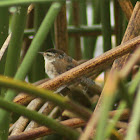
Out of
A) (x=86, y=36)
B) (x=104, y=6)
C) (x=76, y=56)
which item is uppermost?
(x=104, y=6)

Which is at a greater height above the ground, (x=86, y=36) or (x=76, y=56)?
(x=86, y=36)

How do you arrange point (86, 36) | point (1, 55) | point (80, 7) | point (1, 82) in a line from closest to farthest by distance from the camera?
point (1, 82) → point (1, 55) → point (86, 36) → point (80, 7)

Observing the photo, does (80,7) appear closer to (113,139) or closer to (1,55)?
(1,55)

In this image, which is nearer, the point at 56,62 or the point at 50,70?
the point at 50,70

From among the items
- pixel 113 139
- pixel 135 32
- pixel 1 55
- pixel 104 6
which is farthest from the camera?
pixel 104 6

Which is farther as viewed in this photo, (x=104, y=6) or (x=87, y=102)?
(x=87, y=102)

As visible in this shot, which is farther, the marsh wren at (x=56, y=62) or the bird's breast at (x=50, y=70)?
the bird's breast at (x=50, y=70)

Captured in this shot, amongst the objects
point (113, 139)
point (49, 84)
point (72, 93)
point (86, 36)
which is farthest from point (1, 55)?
point (86, 36)

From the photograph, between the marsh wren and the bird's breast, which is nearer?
the marsh wren
